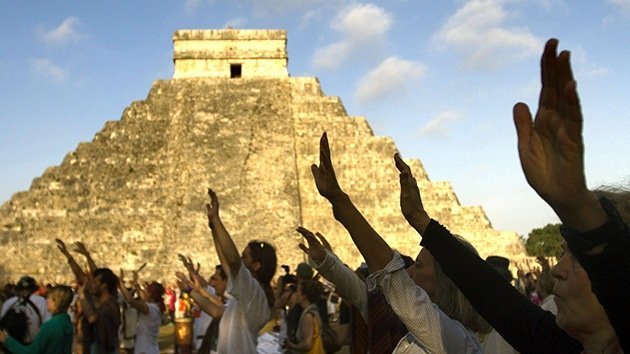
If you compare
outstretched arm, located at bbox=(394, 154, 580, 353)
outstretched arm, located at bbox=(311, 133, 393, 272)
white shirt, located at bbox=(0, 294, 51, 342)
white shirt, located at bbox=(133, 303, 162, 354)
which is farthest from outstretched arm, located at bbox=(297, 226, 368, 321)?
white shirt, located at bbox=(133, 303, 162, 354)

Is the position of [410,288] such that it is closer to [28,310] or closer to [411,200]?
[411,200]

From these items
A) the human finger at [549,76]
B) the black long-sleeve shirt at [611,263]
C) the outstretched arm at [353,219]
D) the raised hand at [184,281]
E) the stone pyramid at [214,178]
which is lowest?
the raised hand at [184,281]

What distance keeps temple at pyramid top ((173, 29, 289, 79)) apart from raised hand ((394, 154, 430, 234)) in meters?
27.7

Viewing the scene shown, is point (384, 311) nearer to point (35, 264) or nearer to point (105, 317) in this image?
point (105, 317)

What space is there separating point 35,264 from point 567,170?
2551 centimetres

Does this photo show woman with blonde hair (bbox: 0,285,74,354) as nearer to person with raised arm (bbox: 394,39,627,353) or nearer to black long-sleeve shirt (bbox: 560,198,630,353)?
person with raised arm (bbox: 394,39,627,353)

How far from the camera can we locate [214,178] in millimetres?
26688

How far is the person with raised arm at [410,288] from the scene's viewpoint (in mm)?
2545

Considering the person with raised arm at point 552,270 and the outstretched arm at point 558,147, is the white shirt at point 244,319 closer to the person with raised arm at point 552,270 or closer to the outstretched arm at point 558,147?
the person with raised arm at point 552,270

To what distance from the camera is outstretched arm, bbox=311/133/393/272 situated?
2719mm

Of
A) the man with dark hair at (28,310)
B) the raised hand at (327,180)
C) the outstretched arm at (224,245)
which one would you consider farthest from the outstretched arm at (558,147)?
the man with dark hair at (28,310)

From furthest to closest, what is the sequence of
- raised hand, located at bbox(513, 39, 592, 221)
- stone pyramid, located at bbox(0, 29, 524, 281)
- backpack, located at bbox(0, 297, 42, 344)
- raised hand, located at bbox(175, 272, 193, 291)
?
stone pyramid, located at bbox(0, 29, 524, 281) → raised hand, located at bbox(175, 272, 193, 291) → backpack, located at bbox(0, 297, 42, 344) → raised hand, located at bbox(513, 39, 592, 221)

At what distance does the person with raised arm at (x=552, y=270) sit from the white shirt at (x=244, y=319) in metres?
2.03

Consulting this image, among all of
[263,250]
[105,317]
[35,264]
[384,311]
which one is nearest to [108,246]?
[35,264]
